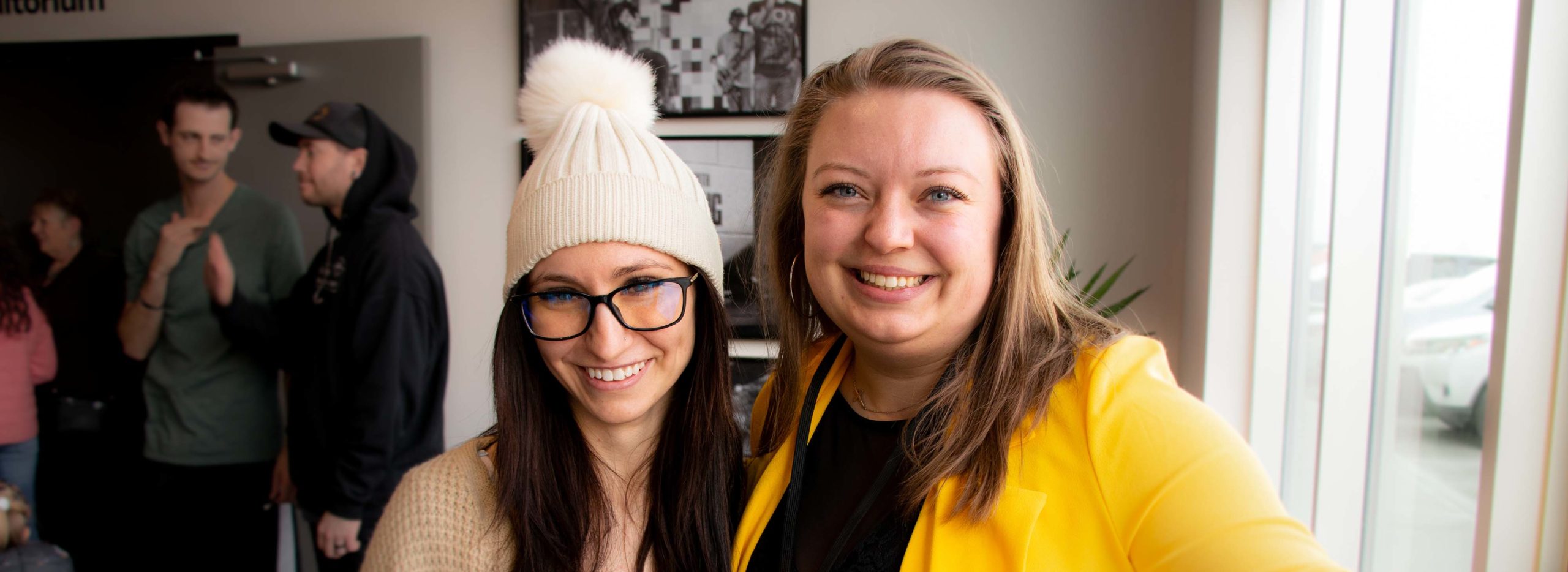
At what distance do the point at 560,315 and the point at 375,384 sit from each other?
4.68 feet

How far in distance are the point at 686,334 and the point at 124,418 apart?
3.84 metres

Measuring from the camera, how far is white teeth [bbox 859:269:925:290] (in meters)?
→ 1.10

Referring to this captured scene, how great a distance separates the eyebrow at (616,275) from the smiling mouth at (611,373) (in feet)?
0.41

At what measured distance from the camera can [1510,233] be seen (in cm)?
129

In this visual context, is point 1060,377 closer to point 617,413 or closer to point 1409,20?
point 617,413

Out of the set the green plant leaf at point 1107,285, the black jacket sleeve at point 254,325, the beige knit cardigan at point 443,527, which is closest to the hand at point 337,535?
the black jacket sleeve at point 254,325

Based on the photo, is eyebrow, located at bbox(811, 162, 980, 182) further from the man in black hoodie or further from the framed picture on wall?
the framed picture on wall

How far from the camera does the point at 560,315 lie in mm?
1196

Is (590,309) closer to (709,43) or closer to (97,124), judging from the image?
(709,43)

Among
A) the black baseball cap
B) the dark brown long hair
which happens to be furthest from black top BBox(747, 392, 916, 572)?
the black baseball cap

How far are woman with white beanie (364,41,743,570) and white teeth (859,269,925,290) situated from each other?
316mm

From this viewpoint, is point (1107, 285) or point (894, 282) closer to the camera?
point (894, 282)

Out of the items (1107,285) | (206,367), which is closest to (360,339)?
(206,367)

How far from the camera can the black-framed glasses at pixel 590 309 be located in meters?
1.18
